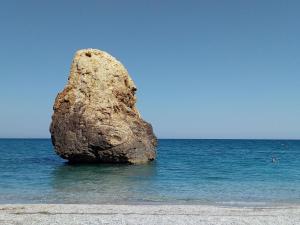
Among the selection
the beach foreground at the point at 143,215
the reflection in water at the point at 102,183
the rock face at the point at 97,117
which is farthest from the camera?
the rock face at the point at 97,117

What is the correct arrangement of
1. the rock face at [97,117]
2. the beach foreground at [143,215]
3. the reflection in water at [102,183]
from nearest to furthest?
the beach foreground at [143,215] → the reflection in water at [102,183] → the rock face at [97,117]

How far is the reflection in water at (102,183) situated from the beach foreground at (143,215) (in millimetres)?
3163

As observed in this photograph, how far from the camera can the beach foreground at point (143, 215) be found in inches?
510

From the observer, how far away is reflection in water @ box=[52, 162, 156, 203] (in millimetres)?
19703

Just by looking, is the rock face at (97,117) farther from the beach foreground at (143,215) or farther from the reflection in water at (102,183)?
the beach foreground at (143,215)

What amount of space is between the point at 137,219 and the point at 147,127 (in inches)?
1048

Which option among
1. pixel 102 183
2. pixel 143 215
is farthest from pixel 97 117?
pixel 143 215

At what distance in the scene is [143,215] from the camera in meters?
14.0

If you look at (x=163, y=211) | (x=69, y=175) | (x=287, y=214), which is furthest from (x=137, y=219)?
(x=69, y=175)

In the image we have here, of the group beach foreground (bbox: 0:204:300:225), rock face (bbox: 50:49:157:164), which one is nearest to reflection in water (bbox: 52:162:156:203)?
rock face (bbox: 50:49:157:164)

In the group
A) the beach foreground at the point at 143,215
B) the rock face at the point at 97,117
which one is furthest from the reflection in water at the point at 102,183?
the beach foreground at the point at 143,215

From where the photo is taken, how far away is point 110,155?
3616 centimetres

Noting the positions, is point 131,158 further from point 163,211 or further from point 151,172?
point 163,211

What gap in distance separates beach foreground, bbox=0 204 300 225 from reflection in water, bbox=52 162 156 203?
10.4ft
